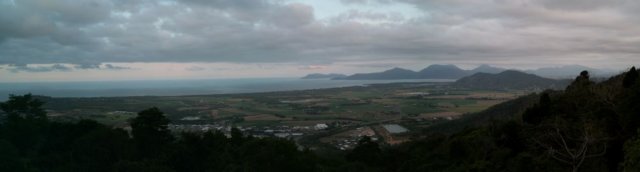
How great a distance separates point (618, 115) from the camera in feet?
47.2

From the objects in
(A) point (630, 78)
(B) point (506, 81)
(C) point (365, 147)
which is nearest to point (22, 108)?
(C) point (365, 147)

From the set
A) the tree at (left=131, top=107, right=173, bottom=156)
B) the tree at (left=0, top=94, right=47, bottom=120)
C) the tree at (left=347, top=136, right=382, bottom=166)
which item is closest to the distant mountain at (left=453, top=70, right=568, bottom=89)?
the tree at (left=347, top=136, right=382, bottom=166)

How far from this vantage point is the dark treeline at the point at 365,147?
13.2 meters

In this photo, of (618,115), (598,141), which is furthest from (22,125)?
(618,115)

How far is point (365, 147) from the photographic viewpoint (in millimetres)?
19844

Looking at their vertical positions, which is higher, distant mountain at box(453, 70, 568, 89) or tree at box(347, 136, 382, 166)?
distant mountain at box(453, 70, 568, 89)

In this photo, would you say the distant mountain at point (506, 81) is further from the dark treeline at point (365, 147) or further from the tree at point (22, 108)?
the tree at point (22, 108)

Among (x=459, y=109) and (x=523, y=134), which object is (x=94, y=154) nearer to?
(x=523, y=134)

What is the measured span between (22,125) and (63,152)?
2840 millimetres

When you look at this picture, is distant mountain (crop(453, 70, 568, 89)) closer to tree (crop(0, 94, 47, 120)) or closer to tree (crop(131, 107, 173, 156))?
tree (crop(131, 107, 173, 156))

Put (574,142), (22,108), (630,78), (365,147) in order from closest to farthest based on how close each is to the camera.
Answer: (574,142) < (630,78) < (365,147) < (22,108)

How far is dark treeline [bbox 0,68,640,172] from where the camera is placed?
1320cm

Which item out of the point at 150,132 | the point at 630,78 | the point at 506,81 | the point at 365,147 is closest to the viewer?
the point at 630,78

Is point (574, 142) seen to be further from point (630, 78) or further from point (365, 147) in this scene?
point (365, 147)
